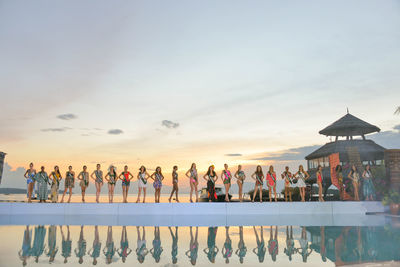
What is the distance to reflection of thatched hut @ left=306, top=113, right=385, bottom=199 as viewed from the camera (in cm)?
2708

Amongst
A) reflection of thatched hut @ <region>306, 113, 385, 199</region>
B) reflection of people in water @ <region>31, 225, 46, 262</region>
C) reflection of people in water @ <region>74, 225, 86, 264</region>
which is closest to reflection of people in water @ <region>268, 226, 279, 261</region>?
reflection of people in water @ <region>74, 225, 86, 264</region>

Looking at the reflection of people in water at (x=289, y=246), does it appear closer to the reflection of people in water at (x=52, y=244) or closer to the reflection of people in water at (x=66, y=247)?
the reflection of people in water at (x=66, y=247)

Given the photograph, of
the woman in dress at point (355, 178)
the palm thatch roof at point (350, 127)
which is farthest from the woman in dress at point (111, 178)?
the palm thatch roof at point (350, 127)

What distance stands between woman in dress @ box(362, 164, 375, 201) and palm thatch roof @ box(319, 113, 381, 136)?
9919 millimetres

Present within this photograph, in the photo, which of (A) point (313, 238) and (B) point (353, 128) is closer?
(A) point (313, 238)

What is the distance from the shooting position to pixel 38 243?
8.61m

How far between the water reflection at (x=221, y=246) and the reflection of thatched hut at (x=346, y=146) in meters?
17.7

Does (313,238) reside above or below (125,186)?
below

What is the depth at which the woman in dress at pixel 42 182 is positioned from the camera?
733 inches

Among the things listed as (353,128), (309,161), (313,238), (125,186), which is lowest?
(313,238)

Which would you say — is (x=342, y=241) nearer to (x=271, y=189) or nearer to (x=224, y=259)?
(x=224, y=259)

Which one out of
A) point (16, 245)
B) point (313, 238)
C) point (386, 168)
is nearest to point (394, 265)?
point (313, 238)

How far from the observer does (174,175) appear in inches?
701

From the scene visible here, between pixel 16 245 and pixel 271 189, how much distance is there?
1409 cm
